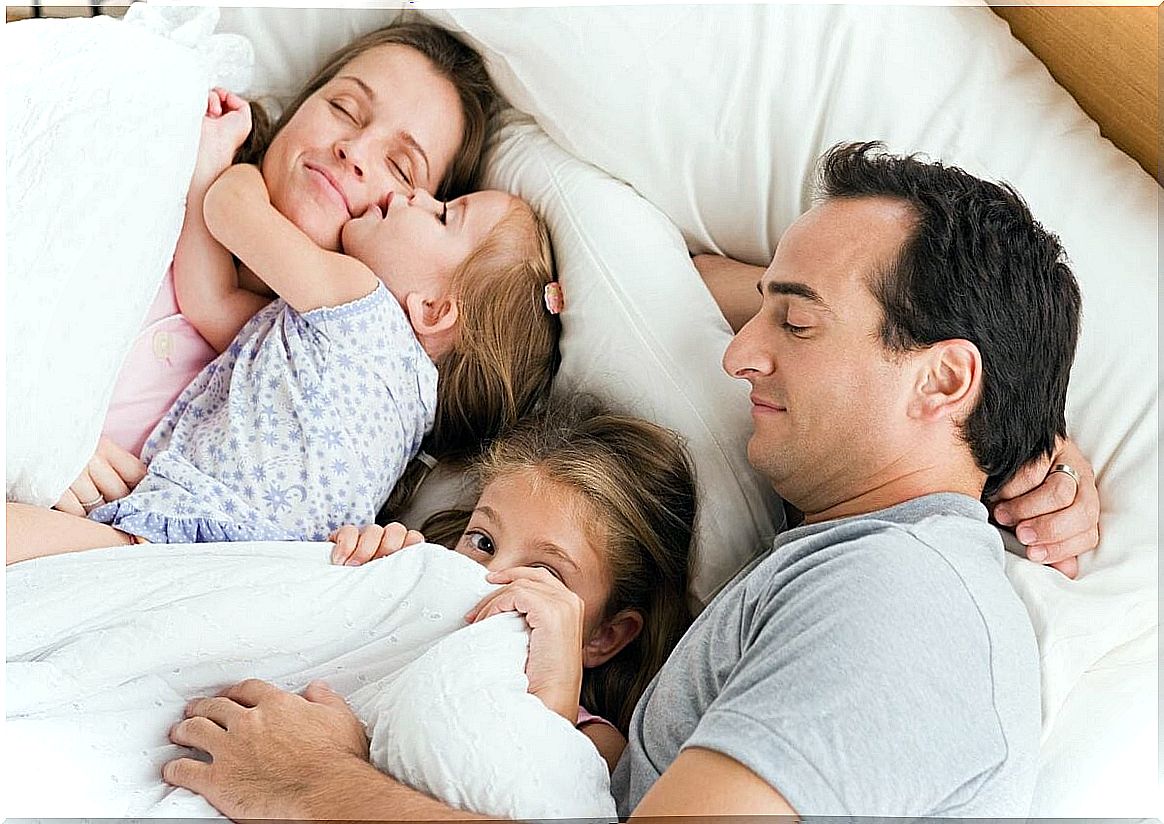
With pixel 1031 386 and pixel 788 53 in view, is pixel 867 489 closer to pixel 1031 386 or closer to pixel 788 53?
pixel 1031 386

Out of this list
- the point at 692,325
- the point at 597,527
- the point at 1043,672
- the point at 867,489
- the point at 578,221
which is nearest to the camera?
the point at 1043,672

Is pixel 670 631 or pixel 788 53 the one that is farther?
pixel 788 53

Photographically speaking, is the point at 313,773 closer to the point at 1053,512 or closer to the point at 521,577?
the point at 521,577

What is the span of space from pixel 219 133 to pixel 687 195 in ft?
1.96

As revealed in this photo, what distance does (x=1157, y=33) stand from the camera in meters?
1.37

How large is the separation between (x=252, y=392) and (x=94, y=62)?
420mm

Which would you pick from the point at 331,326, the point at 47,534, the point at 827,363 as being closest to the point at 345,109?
the point at 331,326

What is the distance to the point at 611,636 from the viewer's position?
1.32 meters

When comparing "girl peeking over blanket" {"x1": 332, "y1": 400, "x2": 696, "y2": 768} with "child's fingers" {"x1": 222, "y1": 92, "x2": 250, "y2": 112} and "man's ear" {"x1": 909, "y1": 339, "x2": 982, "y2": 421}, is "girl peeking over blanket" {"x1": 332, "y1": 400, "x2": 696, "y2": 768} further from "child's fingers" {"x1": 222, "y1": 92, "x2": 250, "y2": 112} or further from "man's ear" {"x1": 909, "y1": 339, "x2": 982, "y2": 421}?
"child's fingers" {"x1": 222, "y1": 92, "x2": 250, "y2": 112}

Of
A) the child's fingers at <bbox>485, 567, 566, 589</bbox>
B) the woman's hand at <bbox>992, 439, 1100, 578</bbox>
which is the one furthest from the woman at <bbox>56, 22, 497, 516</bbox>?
the woman's hand at <bbox>992, 439, 1100, 578</bbox>

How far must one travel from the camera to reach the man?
2.85 ft

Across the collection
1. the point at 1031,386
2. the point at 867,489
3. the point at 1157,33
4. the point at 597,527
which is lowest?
the point at 597,527

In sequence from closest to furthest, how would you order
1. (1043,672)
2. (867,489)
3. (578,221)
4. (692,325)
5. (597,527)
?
(1043,672)
(867,489)
(597,527)
(692,325)
(578,221)


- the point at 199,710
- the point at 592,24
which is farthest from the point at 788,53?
the point at 199,710
